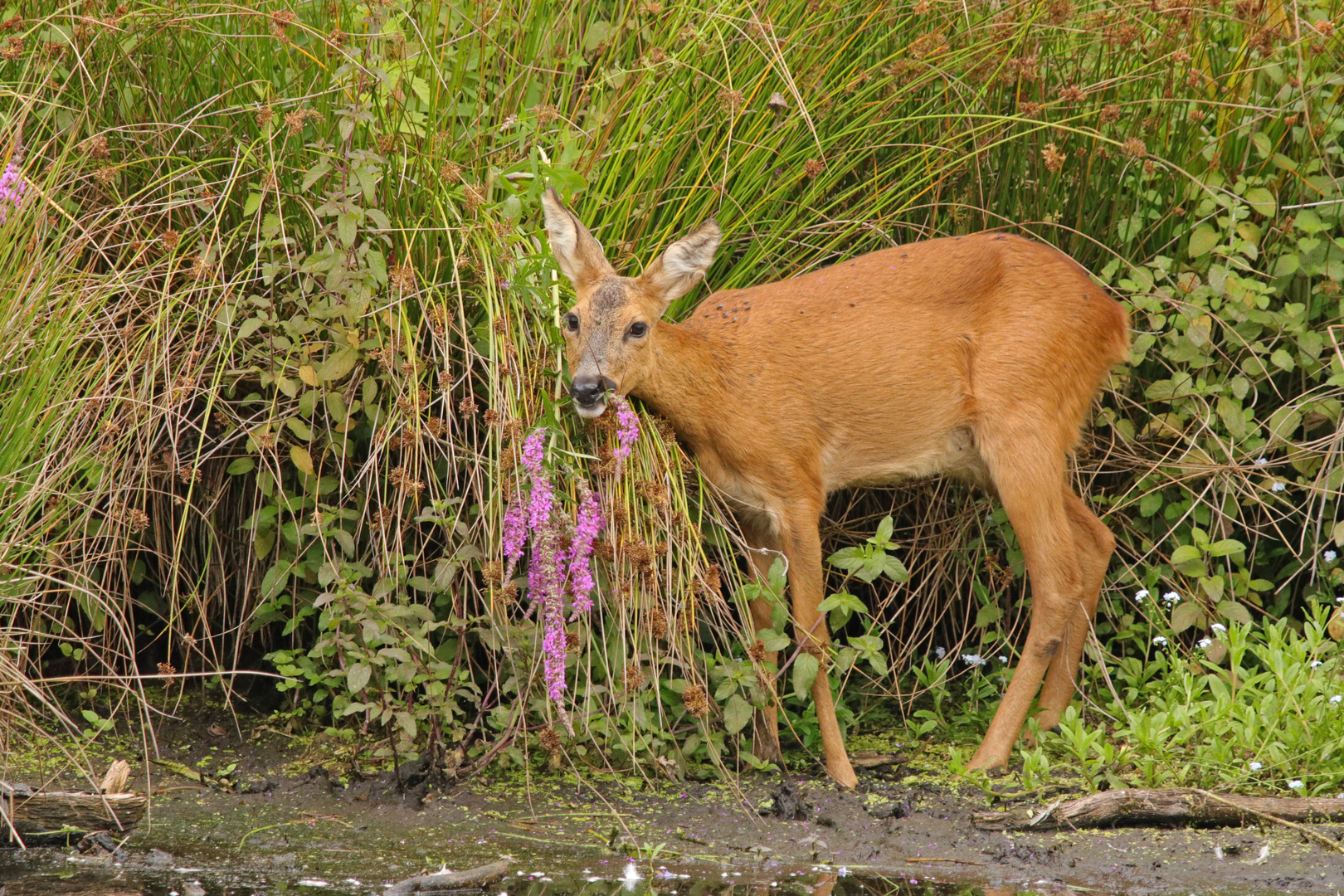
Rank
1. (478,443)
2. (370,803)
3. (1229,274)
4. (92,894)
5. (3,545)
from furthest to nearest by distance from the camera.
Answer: (1229,274) < (478,443) < (370,803) < (3,545) < (92,894)

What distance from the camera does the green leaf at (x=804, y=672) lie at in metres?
4.73

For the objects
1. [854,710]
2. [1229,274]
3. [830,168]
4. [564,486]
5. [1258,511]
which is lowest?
[854,710]

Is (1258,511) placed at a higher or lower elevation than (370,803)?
higher

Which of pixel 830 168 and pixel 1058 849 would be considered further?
pixel 830 168

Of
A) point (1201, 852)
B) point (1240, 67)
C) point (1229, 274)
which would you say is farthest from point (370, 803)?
point (1240, 67)

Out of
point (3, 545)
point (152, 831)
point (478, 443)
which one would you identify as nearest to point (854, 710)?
point (478, 443)

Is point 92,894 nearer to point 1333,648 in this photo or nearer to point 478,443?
point 478,443

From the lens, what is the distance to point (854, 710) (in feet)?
18.7

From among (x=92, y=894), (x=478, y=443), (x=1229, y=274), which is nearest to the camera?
(x=92, y=894)

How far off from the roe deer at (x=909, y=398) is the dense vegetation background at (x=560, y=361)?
22 centimetres

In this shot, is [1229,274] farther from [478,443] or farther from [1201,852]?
[478,443]

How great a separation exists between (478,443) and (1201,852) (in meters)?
2.57

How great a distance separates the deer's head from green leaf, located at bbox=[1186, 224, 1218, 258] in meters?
2.04

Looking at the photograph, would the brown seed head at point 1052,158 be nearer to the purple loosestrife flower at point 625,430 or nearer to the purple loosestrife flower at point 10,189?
the purple loosestrife flower at point 625,430
